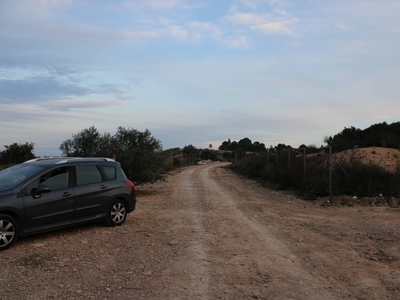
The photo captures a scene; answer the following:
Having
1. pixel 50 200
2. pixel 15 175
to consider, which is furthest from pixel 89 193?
pixel 15 175

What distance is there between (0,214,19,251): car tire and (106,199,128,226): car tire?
231 cm

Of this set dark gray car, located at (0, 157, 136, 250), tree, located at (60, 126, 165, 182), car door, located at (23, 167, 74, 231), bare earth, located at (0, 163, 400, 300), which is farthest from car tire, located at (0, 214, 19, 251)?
tree, located at (60, 126, 165, 182)

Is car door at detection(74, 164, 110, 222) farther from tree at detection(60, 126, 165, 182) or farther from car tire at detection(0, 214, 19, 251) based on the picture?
tree at detection(60, 126, 165, 182)

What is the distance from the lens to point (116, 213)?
895cm

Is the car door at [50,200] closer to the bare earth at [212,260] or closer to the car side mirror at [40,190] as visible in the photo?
the car side mirror at [40,190]

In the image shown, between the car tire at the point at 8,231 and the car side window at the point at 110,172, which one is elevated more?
the car side window at the point at 110,172

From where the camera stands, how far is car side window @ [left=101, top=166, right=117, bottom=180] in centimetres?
907

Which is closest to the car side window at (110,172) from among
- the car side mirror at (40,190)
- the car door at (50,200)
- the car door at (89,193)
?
the car door at (89,193)

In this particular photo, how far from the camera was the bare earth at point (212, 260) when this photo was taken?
4986 millimetres

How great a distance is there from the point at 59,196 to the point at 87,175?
0.98 metres

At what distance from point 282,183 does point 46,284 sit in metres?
15.9

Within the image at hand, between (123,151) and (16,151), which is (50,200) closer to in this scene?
(123,151)

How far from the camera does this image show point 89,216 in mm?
8359

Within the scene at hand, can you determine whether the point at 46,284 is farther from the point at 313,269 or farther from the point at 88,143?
the point at 88,143
